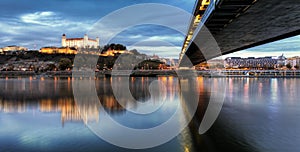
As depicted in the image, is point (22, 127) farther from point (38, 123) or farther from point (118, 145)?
point (118, 145)

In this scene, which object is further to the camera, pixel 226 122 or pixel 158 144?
pixel 226 122

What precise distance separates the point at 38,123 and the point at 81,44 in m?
190

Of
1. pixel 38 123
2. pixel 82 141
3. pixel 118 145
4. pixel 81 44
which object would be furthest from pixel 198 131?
pixel 81 44

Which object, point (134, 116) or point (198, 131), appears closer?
point (198, 131)

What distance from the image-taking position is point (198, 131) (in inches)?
363

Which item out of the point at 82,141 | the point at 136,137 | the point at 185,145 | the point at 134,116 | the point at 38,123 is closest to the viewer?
the point at 185,145

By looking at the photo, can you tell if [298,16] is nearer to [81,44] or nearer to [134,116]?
[134,116]

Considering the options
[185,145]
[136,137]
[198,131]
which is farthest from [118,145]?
[198,131]

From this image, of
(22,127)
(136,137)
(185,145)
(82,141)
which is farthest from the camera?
(22,127)

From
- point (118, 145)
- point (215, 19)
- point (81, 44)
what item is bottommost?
point (118, 145)

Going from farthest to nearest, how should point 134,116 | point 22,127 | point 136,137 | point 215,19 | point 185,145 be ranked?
point 215,19, point 134,116, point 22,127, point 136,137, point 185,145

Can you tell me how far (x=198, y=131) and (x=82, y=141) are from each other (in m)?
3.86

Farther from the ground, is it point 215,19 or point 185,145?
point 215,19

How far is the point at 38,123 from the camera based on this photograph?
35.6 feet
